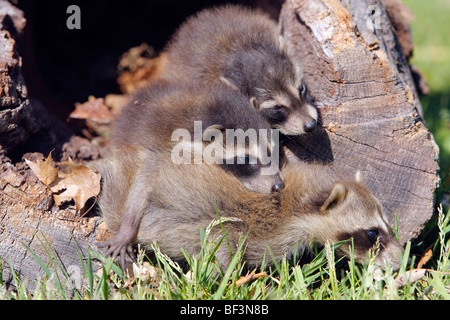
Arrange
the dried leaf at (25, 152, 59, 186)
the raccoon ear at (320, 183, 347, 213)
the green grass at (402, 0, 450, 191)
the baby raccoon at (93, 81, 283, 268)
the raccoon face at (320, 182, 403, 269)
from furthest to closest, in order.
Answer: the green grass at (402, 0, 450, 191)
the baby raccoon at (93, 81, 283, 268)
the dried leaf at (25, 152, 59, 186)
the raccoon face at (320, 182, 403, 269)
the raccoon ear at (320, 183, 347, 213)

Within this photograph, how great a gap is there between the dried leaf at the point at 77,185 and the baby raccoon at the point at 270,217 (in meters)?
0.53

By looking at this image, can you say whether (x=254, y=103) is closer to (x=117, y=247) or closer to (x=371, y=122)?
(x=371, y=122)

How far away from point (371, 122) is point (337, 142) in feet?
1.08

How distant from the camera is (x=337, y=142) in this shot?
4.23 metres

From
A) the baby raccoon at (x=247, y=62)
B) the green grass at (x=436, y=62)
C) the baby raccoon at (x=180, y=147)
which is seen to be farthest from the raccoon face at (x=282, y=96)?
the green grass at (x=436, y=62)

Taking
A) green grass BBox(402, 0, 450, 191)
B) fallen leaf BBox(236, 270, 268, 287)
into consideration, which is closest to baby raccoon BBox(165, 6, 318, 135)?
fallen leaf BBox(236, 270, 268, 287)

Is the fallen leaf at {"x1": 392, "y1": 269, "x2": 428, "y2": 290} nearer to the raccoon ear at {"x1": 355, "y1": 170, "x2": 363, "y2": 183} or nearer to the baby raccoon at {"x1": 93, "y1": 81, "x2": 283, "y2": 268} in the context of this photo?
the raccoon ear at {"x1": 355, "y1": 170, "x2": 363, "y2": 183}

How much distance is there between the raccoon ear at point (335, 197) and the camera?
3711mm

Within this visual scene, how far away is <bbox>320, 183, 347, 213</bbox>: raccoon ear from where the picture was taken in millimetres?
3711

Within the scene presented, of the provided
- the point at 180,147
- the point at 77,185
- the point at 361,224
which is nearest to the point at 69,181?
the point at 77,185

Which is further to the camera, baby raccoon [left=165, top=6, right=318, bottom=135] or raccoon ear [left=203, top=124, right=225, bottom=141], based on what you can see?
baby raccoon [left=165, top=6, right=318, bottom=135]

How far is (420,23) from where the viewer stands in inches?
437

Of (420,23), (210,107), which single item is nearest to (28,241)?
(210,107)

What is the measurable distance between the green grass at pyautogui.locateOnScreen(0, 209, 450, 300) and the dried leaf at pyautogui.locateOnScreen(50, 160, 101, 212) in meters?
0.37
